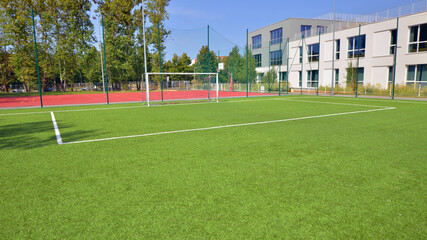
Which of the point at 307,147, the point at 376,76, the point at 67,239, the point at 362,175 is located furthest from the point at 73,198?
the point at 376,76

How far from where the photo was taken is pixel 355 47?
28625mm

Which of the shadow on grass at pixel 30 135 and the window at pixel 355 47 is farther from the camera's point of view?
the window at pixel 355 47

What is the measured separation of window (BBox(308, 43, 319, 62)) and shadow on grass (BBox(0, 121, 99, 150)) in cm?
3199

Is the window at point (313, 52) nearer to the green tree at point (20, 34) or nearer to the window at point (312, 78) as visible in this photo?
the window at point (312, 78)

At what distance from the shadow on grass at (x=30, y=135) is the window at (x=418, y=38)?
25.9 meters

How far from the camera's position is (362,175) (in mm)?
3734

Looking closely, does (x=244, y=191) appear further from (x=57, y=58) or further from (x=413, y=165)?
(x=57, y=58)

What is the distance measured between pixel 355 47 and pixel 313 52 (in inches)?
242

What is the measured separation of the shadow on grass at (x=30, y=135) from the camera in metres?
5.80

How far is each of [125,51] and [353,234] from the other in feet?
145

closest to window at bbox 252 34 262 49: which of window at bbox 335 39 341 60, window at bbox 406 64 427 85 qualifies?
window at bbox 335 39 341 60

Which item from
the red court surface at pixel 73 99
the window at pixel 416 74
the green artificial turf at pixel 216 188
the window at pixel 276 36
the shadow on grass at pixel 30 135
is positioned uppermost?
A: the window at pixel 276 36

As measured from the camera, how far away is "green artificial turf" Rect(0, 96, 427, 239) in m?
2.43

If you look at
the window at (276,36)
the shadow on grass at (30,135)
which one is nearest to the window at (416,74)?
the window at (276,36)
